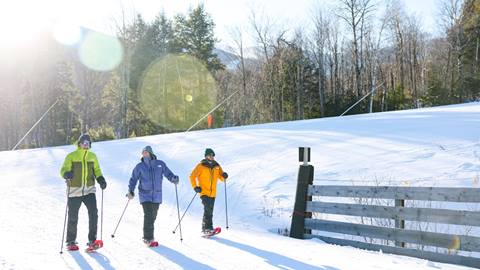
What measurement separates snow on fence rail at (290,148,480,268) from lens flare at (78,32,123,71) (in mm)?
34218

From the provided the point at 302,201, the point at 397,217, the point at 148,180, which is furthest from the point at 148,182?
the point at 397,217

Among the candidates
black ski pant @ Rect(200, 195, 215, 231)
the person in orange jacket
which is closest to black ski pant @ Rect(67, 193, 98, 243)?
the person in orange jacket

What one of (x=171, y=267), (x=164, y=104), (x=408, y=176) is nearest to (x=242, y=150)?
(x=408, y=176)

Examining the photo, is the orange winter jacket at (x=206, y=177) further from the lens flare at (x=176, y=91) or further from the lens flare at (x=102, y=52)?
the lens flare at (x=102, y=52)

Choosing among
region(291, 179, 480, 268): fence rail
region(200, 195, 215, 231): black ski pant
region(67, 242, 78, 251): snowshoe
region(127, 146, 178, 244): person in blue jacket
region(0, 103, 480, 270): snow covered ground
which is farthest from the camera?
region(200, 195, 215, 231): black ski pant

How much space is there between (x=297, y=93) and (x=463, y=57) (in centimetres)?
1474

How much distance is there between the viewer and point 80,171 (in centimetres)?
778

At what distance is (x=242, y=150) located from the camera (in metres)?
16.4

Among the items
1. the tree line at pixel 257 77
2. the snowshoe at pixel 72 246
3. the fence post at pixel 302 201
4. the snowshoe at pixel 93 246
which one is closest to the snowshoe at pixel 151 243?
the snowshoe at pixel 93 246

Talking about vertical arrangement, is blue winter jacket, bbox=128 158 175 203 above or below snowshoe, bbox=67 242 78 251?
above

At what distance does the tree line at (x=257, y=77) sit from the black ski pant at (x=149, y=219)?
89.0 feet

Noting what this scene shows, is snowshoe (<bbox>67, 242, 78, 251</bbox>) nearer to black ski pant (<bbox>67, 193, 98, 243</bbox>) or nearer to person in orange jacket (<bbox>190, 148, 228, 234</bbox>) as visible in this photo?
black ski pant (<bbox>67, 193, 98, 243</bbox>)

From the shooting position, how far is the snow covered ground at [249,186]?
269 inches

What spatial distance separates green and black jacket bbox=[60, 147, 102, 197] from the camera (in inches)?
305
